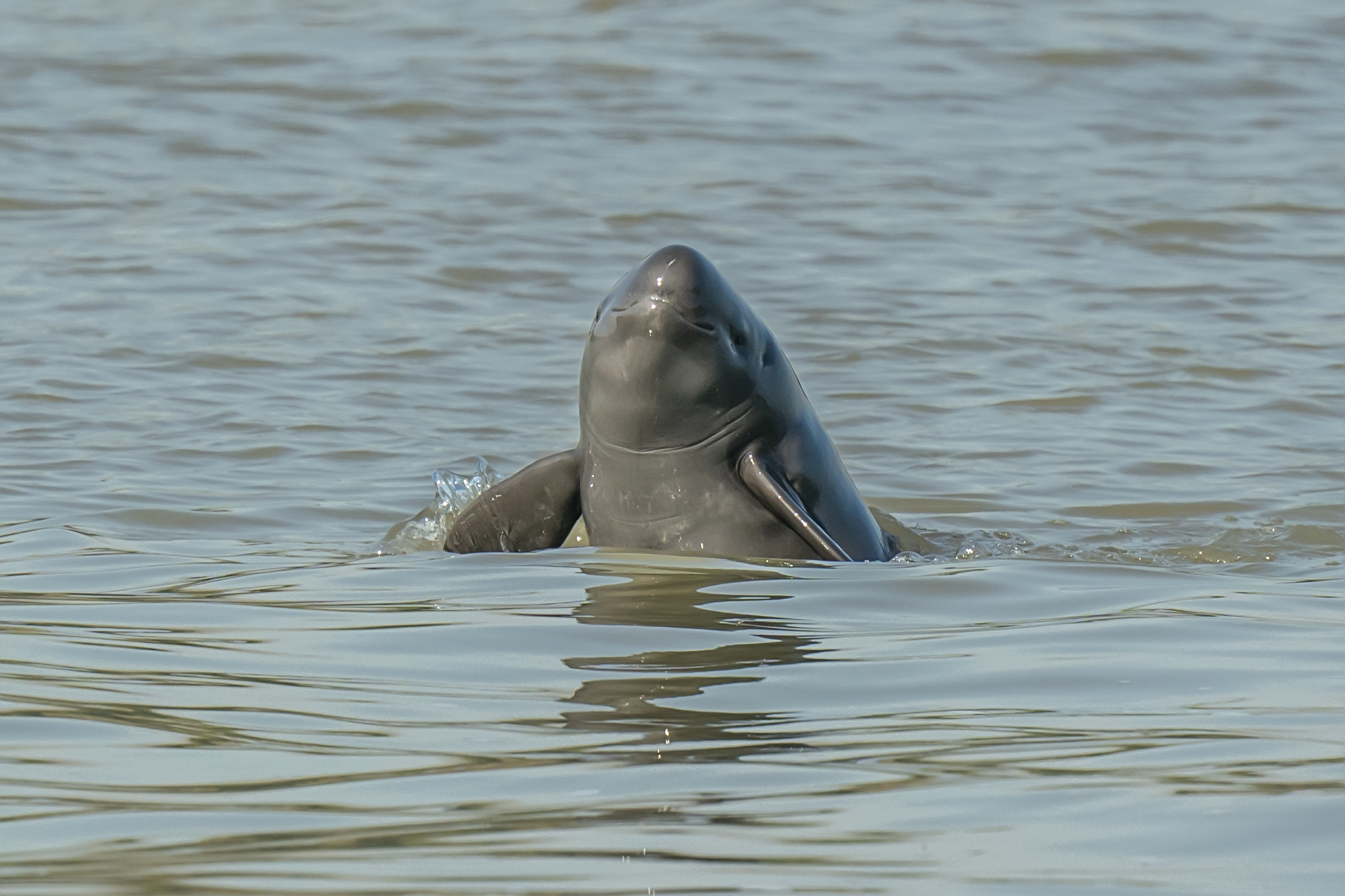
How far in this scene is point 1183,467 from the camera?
8195 mm

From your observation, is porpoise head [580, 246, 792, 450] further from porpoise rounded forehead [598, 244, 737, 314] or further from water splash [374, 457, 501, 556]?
water splash [374, 457, 501, 556]

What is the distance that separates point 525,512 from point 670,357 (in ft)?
2.22

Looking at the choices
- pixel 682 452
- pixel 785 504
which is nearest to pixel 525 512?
pixel 682 452

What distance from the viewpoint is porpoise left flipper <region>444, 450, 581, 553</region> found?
5.83 metres

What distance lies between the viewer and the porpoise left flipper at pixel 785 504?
548cm

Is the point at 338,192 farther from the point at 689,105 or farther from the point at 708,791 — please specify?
the point at 708,791

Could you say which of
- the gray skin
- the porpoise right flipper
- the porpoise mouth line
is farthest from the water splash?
the porpoise right flipper

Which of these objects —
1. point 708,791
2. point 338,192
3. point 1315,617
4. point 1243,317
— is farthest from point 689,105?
point 708,791

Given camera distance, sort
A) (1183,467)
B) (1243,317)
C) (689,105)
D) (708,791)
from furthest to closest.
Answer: (689,105) < (1243,317) < (1183,467) < (708,791)

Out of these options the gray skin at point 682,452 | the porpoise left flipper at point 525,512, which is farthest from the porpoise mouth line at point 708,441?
the porpoise left flipper at point 525,512

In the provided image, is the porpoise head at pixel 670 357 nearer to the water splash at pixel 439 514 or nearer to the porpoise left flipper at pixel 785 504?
the porpoise left flipper at pixel 785 504

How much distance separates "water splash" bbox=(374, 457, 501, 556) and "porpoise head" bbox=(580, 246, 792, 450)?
2.36ft

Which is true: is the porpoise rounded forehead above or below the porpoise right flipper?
above

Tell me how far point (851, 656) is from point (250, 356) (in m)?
6.02
